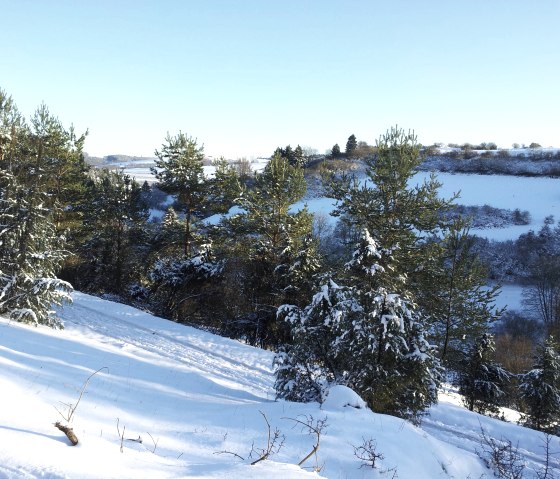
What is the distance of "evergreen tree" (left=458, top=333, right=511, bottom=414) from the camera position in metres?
15.8

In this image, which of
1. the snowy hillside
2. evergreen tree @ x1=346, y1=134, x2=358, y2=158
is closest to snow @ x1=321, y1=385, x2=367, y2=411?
the snowy hillside

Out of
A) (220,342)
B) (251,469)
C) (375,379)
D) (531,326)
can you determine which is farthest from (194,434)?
(531,326)

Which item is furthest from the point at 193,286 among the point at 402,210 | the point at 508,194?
the point at 508,194

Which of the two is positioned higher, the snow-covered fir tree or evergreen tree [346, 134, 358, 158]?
evergreen tree [346, 134, 358, 158]

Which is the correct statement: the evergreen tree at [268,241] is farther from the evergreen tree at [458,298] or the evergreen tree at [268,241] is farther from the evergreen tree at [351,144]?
the evergreen tree at [351,144]

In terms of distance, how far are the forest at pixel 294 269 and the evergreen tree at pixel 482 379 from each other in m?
0.05

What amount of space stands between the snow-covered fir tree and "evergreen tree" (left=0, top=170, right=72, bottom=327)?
7.04m

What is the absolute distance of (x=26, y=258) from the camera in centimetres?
1141

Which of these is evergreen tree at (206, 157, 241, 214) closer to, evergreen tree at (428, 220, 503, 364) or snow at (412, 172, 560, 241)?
evergreen tree at (428, 220, 503, 364)

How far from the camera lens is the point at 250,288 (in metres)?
18.7

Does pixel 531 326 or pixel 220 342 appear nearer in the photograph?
pixel 220 342

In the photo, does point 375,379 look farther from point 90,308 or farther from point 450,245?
point 90,308

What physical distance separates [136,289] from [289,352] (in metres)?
16.9

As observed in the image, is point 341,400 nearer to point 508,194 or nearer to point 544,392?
point 544,392
